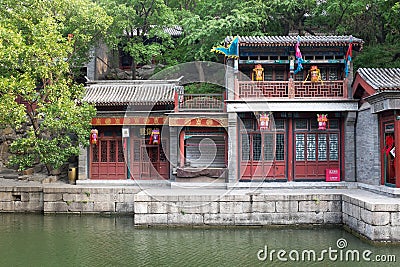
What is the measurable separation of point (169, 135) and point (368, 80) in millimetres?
8265

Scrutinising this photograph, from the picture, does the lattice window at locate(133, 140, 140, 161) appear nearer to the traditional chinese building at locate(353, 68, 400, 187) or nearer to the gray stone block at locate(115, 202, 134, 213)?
the gray stone block at locate(115, 202, 134, 213)

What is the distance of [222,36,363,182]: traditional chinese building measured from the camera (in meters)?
15.3

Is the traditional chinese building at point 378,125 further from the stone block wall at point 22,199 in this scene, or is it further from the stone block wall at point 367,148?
the stone block wall at point 22,199

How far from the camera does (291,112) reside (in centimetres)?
1579

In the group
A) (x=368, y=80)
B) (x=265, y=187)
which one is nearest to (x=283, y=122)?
(x=265, y=187)

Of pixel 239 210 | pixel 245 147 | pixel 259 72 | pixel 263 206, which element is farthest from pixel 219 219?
pixel 259 72

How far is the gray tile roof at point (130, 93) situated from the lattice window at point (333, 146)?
6.50m

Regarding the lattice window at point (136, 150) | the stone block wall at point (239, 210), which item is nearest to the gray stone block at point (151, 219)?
the stone block wall at point (239, 210)

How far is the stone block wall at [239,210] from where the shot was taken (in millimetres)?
12984

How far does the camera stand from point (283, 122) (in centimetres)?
1598

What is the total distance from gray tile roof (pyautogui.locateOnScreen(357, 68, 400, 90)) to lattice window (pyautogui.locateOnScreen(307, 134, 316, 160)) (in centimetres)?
304

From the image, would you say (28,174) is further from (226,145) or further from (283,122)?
(283,122)

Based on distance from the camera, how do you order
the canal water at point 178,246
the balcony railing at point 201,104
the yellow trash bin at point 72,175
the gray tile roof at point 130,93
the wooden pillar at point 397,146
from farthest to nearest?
1. the yellow trash bin at point 72,175
2. the gray tile roof at point 130,93
3. the balcony railing at point 201,104
4. the wooden pillar at point 397,146
5. the canal water at point 178,246

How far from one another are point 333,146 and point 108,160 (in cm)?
941
